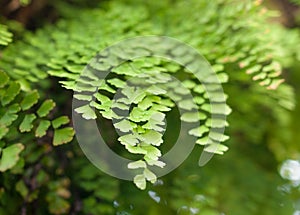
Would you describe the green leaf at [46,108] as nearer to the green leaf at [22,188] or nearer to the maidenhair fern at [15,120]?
the maidenhair fern at [15,120]

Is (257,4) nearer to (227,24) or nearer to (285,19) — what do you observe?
(227,24)

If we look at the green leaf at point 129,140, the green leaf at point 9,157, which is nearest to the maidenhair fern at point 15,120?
the green leaf at point 9,157

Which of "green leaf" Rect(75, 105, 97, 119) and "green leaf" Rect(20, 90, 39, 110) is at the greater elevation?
"green leaf" Rect(20, 90, 39, 110)

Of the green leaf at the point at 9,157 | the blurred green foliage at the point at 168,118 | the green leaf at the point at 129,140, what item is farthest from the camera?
the blurred green foliage at the point at 168,118

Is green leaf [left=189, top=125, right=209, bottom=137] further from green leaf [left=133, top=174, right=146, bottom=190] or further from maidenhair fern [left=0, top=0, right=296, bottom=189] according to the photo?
green leaf [left=133, top=174, right=146, bottom=190]

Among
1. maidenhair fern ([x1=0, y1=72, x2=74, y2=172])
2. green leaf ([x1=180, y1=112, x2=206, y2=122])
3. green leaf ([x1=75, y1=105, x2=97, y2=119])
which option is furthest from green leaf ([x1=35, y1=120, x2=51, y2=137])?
green leaf ([x1=180, y1=112, x2=206, y2=122])

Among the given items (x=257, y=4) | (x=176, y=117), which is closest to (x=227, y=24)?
(x=257, y=4)

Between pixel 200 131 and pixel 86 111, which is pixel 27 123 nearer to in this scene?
pixel 86 111
